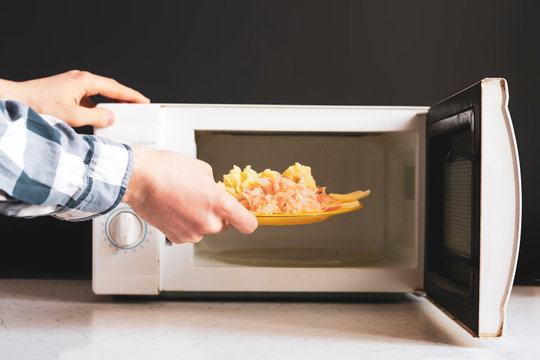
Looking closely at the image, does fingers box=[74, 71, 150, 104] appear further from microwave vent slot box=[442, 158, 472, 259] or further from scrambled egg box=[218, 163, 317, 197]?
microwave vent slot box=[442, 158, 472, 259]

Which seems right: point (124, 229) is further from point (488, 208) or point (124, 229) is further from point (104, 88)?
point (488, 208)

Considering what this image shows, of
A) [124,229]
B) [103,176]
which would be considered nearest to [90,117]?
[124,229]

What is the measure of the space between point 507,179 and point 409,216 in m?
0.26

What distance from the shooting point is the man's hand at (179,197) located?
52 cm

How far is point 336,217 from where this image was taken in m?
0.91

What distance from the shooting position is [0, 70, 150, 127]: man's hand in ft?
2.55

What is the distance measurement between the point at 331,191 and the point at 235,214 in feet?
1.28

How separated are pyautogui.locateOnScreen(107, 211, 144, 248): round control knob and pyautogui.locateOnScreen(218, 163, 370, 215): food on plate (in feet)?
0.56

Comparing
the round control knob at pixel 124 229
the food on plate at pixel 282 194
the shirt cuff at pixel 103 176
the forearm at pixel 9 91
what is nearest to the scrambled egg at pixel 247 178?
the food on plate at pixel 282 194

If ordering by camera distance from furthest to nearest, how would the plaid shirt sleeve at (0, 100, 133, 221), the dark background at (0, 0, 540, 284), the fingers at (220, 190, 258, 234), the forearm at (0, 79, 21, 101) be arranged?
1. the dark background at (0, 0, 540, 284)
2. the forearm at (0, 79, 21, 101)
3. the fingers at (220, 190, 258, 234)
4. the plaid shirt sleeve at (0, 100, 133, 221)

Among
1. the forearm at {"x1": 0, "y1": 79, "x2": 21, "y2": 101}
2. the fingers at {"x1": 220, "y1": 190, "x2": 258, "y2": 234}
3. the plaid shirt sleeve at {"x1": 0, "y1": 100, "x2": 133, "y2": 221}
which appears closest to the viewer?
the plaid shirt sleeve at {"x1": 0, "y1": 100, "x2": 133, "y2": 221}

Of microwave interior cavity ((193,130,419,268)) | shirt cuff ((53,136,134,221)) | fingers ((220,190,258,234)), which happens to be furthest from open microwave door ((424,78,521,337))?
shirt cuff ((53,136,134,221))

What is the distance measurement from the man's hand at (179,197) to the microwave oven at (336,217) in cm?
24

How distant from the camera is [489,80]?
0.59 metres
